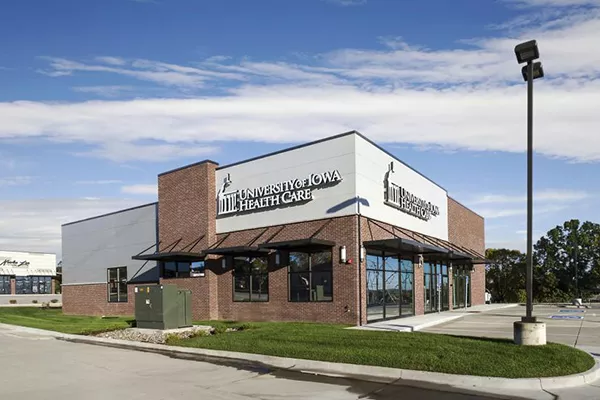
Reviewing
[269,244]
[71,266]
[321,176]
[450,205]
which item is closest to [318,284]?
[269,244]

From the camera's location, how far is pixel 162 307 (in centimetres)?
1888

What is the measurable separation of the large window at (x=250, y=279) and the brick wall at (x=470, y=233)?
14518 millimetres

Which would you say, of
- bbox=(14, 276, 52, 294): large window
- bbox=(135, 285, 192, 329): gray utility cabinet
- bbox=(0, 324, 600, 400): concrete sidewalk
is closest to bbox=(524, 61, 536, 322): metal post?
bbox=(0, 324, 600, 400): concrete sidewalk

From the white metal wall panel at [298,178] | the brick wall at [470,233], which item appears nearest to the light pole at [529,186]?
the white metal wall panel at [298,178]

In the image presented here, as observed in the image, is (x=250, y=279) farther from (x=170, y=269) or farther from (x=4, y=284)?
(x=4, y=284)

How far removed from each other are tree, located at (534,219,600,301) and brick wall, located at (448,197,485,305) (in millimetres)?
18555

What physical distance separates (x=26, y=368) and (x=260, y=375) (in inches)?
219

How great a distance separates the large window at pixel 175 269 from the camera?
27.2m

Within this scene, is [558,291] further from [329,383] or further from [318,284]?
[329,383]

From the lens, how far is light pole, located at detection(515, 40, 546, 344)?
12844 mm

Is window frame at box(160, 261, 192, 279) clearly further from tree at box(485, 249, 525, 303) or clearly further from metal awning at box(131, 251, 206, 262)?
tree at box(485, 249, 525, 303)

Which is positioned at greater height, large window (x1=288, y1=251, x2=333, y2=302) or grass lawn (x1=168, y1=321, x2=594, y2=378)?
large window (x1=288, y1=251, x2=333, y2=302)

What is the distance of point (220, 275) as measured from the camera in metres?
25.4

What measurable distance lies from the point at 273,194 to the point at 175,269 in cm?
748
